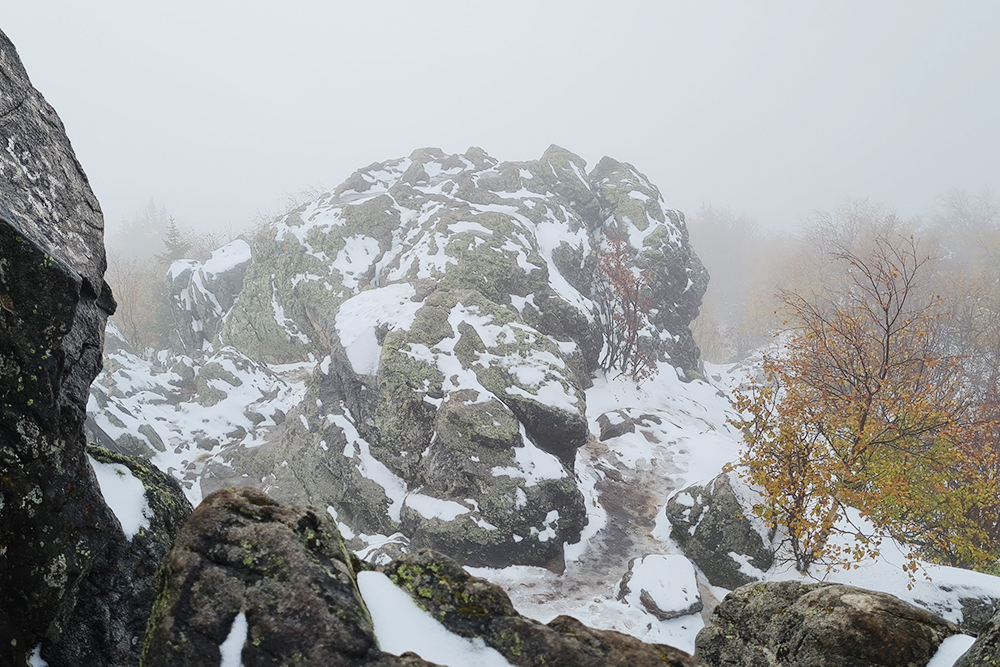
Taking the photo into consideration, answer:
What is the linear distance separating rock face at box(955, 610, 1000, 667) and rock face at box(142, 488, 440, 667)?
4.53 metres

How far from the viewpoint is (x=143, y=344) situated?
4609cm

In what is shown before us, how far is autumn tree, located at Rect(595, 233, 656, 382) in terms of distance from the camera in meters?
28.1

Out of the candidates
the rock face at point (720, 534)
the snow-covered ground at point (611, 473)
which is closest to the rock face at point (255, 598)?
the snow-covered ground at point (611, 473)

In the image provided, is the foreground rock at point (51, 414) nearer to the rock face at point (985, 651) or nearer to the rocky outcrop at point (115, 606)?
the rocky outcrop at point (115, 606)

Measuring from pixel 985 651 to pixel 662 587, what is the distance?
968 cm

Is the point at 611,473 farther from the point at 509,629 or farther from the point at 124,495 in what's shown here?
the point at 124,495

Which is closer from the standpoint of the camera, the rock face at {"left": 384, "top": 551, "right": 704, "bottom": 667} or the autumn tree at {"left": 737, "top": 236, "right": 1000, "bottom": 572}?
the rock face at {"left": 384, "top": 551, "right": 704, "bottom": 667}

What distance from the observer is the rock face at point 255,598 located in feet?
11.2

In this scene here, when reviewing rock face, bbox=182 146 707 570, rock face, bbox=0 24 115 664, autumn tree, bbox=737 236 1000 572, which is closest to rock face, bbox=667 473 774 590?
autumn tree, bbox=737 236 1000 572

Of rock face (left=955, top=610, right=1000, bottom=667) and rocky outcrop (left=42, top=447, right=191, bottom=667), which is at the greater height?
rock face (left=955, top=610, right=1000, bottom=667)

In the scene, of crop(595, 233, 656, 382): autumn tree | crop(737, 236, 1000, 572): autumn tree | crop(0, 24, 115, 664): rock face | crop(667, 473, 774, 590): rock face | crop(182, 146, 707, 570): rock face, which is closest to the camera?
crop(0, 24, 115, 664): rock face

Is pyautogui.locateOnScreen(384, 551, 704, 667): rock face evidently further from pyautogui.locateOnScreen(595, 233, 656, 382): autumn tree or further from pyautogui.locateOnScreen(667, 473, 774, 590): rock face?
pyautogui.locateOnScreen(595, 233, 656, 382): autumn tree

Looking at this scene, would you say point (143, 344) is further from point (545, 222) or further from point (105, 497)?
point (105, 497)

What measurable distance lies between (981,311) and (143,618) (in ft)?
176
